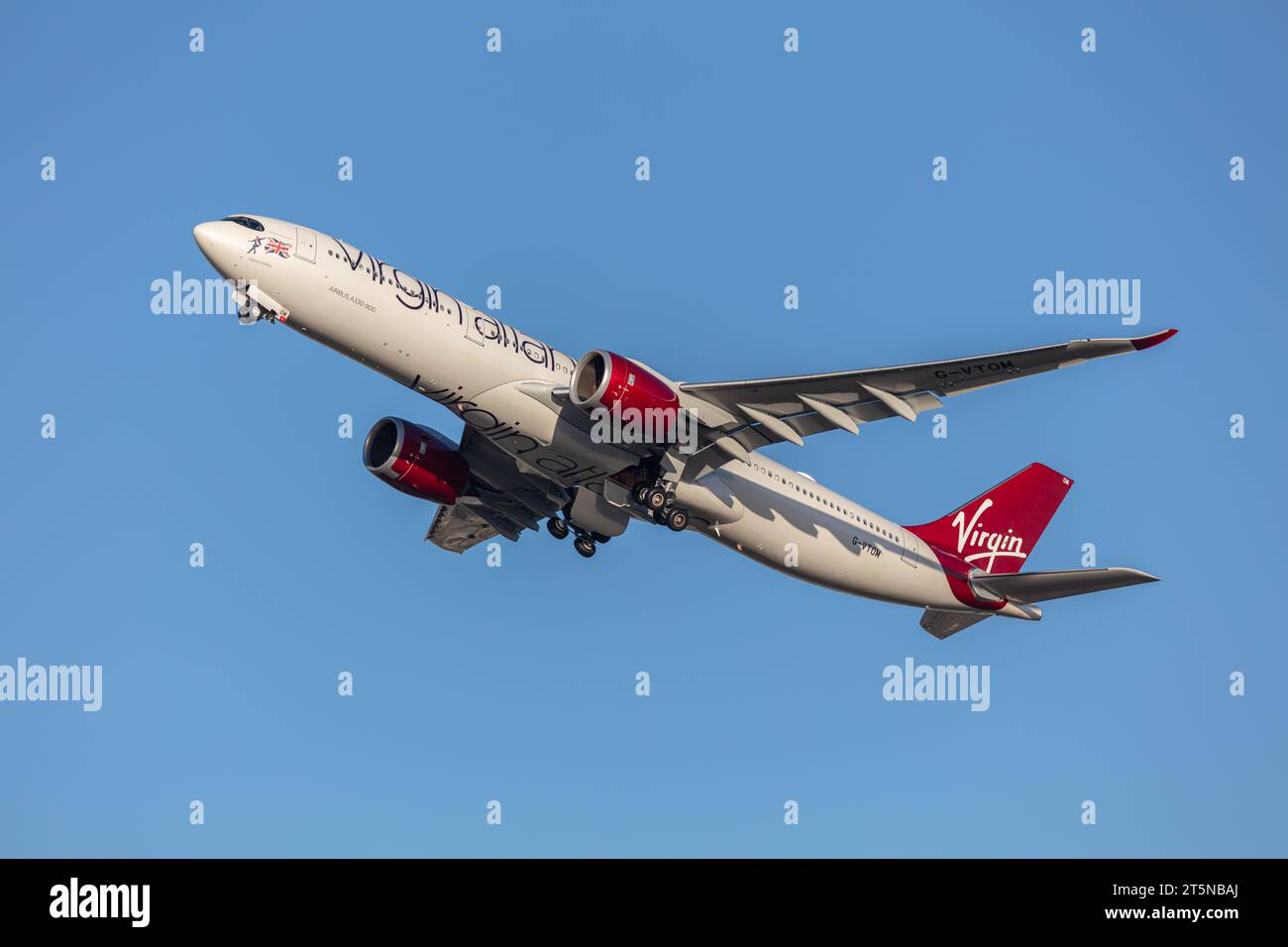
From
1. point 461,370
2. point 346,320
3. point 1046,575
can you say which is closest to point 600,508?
point 461,370

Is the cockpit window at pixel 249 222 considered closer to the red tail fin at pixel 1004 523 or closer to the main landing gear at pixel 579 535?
the main landing gear at pixel 579 535

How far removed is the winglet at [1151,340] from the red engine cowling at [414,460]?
57.9ft

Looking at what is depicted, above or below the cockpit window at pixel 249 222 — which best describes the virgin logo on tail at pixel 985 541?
below

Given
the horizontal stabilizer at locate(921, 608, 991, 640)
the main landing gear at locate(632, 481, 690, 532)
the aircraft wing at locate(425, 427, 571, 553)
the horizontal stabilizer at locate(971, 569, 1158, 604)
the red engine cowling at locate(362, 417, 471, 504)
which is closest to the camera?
the main landing gear at locate(632, 481, 690, 532)

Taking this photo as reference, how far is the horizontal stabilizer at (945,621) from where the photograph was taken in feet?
133

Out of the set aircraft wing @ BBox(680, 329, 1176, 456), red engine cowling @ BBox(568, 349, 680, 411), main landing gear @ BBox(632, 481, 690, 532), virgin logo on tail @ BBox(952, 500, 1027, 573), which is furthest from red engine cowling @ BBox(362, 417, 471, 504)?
virgin logo on tail @ BBox(952, 500, 1027, 573)

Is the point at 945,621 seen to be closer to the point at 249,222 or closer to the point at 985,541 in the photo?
the point at 985,541

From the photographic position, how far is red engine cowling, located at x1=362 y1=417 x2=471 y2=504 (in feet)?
A: 120

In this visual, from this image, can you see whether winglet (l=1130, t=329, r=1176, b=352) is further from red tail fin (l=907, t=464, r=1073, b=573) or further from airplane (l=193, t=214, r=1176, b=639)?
red tail fin (l=907, t=464, r=1073, b=573)

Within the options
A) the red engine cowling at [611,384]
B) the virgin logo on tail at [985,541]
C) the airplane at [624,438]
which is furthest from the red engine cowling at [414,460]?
the virgin logo on tail at [985,541]

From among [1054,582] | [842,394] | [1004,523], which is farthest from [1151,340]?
[1004,523]

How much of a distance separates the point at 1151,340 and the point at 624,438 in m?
11.6

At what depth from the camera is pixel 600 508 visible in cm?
3644

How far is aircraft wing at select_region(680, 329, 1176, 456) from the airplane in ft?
0.17
